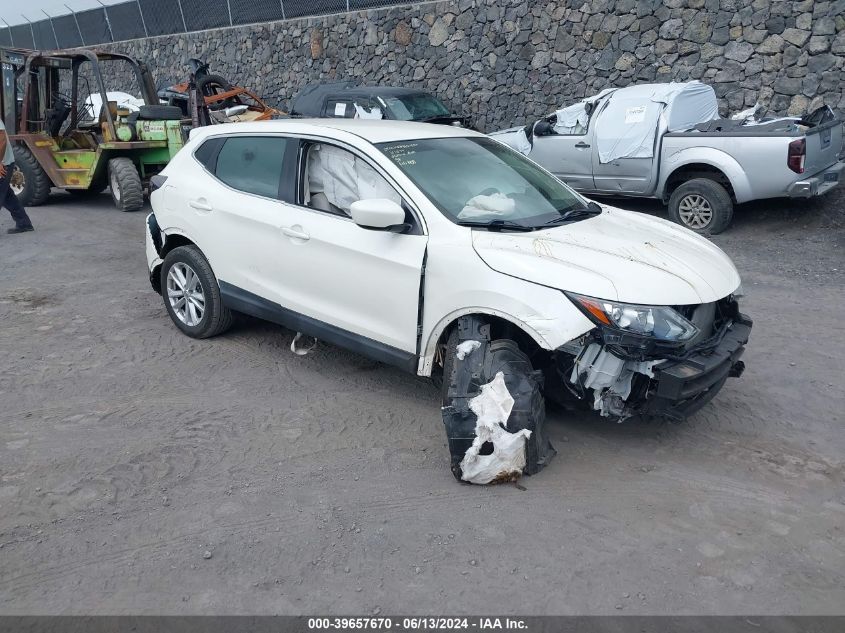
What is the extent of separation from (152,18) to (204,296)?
22494mm

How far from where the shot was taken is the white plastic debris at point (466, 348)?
156 inches

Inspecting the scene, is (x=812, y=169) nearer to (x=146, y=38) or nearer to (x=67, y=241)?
(x=67, y=241)

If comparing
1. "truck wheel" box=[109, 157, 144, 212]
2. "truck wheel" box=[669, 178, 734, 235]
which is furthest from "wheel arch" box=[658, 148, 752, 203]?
"truck wheel" box=[109, 157, 144, 212]

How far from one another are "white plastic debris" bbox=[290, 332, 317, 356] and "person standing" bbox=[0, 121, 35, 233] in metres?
5.97

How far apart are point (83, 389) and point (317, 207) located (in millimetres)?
2053

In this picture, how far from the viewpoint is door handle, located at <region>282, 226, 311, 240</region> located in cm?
473

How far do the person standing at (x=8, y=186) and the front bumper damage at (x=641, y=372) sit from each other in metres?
8.57

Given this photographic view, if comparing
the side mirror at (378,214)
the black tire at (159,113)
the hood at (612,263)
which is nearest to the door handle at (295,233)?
the side mirror at (378,214)

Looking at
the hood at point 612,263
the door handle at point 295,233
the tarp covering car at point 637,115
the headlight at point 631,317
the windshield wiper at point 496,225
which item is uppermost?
the windshield wiper at point 496,225

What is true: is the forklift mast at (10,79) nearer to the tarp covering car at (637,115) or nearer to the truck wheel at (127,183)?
the truck wheel at (127,183)

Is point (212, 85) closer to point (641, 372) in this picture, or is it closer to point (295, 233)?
point (295, 233)

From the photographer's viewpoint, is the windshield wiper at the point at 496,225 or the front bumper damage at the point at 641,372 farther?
the windshield wiper at the point at 496,225

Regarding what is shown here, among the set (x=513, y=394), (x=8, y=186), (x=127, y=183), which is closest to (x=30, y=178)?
(x=127, y=183)
